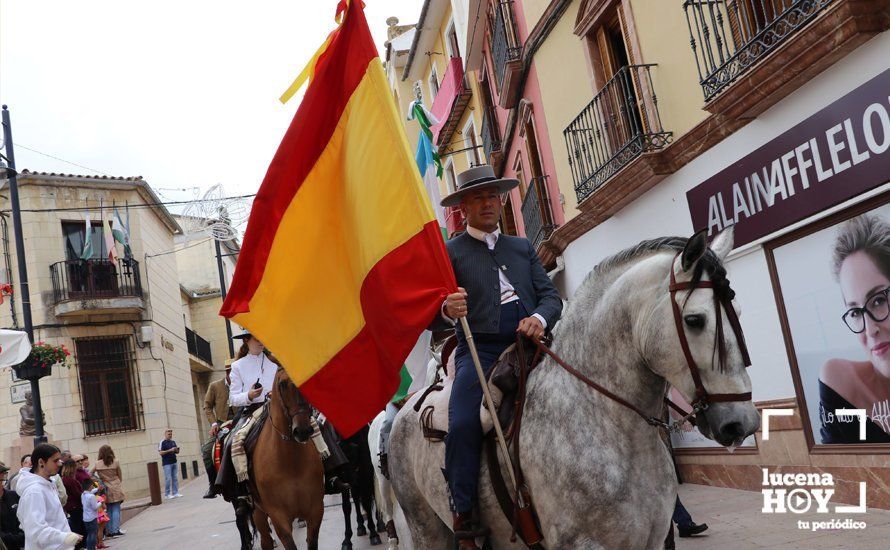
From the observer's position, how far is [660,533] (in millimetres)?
3373

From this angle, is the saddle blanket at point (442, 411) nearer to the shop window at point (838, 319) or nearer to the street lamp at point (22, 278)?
the shop window at point (838, 319)

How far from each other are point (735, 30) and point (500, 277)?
17.5ft

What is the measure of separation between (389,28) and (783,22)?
105 feet

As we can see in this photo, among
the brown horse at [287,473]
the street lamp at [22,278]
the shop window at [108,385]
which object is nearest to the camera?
the brown horse at [287,473]

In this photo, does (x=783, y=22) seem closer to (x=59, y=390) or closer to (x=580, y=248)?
(x=580, y=248)

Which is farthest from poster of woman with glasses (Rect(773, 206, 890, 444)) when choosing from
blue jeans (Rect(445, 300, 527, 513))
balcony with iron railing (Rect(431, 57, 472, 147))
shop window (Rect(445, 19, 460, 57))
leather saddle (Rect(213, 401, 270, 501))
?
shop window (Rect(445, 19, 460, 57))

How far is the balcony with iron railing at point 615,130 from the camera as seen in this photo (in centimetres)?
1021

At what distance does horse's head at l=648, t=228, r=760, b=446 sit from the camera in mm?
3020

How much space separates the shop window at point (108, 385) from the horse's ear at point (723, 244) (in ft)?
80.4

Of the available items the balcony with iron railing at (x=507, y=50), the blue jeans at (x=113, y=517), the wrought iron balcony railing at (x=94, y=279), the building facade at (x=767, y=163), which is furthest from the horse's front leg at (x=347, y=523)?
the wrought iron balcony railing at (x=94, y=279)

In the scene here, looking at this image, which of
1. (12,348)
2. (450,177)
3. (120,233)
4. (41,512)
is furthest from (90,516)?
(450,177)

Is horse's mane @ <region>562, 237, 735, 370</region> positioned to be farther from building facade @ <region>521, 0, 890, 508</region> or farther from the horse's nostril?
building facade @ <region>521, 0, 890, 508</region>

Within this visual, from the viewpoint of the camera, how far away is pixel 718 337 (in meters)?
3.06

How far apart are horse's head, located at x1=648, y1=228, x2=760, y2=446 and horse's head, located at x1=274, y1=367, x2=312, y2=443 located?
4579 millimetres
